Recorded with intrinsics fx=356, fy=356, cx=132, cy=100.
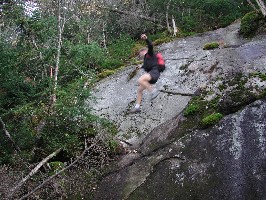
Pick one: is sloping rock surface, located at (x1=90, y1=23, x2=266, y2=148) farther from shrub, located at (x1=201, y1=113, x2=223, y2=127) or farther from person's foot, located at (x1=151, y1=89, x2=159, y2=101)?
shrub, located at (x1=201, y1=113, x2=223, y2=127)

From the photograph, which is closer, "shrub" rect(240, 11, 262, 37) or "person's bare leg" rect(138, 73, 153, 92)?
"person's bare leg" rect(138, 73, 153, 92)

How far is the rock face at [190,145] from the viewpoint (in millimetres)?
7051

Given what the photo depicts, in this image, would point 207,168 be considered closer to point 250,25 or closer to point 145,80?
point 145,80

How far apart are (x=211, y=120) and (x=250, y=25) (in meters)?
7.07

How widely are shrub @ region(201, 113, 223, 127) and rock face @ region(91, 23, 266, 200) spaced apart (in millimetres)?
113

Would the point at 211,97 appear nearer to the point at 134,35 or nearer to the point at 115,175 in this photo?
the point at 115,175

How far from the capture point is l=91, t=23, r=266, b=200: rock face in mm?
7051

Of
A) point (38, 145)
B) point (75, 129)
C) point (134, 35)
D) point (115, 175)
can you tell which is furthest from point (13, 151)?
point (134, 35)

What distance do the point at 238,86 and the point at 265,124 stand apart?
1691 millimetres

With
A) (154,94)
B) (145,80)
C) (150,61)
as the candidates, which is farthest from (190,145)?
(154,94)

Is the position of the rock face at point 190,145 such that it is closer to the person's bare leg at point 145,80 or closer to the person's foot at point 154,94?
→ the person's foot at point 154,94

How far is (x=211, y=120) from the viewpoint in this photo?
8258 mm

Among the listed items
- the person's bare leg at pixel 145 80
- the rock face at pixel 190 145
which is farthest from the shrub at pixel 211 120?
the person's bare leg at pixel 145 80

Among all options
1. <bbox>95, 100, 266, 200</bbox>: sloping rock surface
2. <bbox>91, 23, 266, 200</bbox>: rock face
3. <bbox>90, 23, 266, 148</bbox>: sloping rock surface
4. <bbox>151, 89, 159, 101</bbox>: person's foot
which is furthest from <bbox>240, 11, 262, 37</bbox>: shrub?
<bbox>95, 100, 266, 200</bbox>: sloping rock surface
